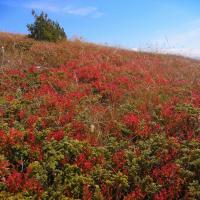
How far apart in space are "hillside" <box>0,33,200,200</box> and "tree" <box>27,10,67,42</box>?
17.8 feet

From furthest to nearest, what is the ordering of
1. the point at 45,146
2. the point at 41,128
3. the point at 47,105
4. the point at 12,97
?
the point at 12,97, the point at 47,105, the point at 41,128, the point at 45,146

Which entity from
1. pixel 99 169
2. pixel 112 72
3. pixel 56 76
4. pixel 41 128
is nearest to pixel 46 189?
pixel 99 169

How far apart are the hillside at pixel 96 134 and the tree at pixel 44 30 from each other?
5411 mm

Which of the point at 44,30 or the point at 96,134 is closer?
the point at 96,134

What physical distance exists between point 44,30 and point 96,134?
41.0 ft

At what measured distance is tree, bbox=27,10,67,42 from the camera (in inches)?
769

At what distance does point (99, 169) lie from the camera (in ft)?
21.6

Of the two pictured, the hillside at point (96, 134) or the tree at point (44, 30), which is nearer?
the hillside at point (96, 134)

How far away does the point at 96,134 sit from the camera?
27.0 feet

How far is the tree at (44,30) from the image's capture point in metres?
19.5

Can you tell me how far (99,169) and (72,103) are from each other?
3657 mm

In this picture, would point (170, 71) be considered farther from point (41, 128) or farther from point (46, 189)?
point (46, 189)

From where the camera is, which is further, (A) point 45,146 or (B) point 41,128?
(B) point 41,128

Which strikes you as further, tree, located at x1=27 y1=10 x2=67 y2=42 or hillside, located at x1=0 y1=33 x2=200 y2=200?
tree, located at x1=27 y1=10 x2=67 y2=42
